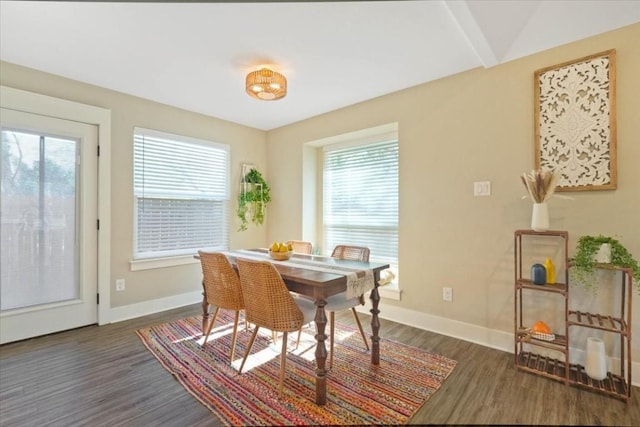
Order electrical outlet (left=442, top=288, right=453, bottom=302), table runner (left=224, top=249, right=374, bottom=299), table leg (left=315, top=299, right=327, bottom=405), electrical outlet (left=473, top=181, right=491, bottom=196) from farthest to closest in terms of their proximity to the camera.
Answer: electrical outlet (left=442, top=288, right=453, bottom=302) → electrical outlet (left=473, top=181, right=491, bottom=196) → table runner (left=224, top=249, right=374, bottom=299) → table leg (left=315, top=299, right=327, bottom=405)

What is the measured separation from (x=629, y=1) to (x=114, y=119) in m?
4.37

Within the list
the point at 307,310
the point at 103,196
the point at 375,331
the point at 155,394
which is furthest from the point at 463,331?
the point at 103,196

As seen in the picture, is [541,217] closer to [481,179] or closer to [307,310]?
[481,179]

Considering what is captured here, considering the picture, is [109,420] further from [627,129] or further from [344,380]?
[627,129]

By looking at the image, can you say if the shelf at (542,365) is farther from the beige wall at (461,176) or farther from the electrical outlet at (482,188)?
the electrical outlet at (482,188)

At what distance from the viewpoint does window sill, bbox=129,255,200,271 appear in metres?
3.32

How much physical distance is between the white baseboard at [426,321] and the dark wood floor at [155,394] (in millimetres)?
108

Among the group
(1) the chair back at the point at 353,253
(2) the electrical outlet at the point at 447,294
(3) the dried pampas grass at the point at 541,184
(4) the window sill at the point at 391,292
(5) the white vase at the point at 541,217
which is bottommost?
(4) the window sill at the point at 391,292

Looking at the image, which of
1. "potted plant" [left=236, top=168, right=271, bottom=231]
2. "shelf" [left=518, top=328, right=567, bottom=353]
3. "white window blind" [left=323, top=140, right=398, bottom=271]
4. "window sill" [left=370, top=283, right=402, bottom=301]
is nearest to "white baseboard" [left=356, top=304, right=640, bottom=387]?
"window sill" [left=370, top=283, right=402, bottom=301]

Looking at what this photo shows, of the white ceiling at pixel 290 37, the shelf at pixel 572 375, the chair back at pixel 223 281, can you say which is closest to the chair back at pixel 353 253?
the chair back at pixel 223 281

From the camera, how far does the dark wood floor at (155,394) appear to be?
168 cm

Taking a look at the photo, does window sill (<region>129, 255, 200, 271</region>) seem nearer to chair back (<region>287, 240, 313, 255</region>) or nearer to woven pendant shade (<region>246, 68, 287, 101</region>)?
chair back (<region>287, 240, 313, 255</region>)

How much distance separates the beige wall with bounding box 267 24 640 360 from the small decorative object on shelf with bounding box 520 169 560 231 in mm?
251

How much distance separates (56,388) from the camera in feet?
6.46
